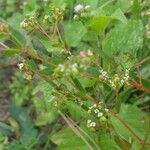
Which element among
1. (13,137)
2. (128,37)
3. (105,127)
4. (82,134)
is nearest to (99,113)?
(105,127)

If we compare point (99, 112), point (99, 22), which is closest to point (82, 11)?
point (99, 22)

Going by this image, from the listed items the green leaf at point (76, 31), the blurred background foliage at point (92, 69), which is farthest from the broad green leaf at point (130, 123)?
the green leaf at point (76, 31)

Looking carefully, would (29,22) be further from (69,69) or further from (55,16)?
(69,69)

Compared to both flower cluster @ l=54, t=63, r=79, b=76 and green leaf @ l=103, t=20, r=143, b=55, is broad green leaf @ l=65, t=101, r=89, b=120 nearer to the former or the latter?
green leaf @ l=103, t=20, r=143, b=55

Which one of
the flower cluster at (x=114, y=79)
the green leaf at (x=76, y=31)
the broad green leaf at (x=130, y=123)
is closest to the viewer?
the flower cluster at (x=114, y=79)

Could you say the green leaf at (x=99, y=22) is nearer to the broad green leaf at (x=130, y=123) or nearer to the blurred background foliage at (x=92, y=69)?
the blurred background foliage at (x=92, y=69)

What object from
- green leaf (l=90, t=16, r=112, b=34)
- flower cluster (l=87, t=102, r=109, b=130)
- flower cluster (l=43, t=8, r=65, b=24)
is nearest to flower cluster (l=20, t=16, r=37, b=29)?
flower cluster (l=43, t=8, r=65, b=24)

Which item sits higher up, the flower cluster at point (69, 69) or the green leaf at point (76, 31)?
the green leaf at point (76, 31)
